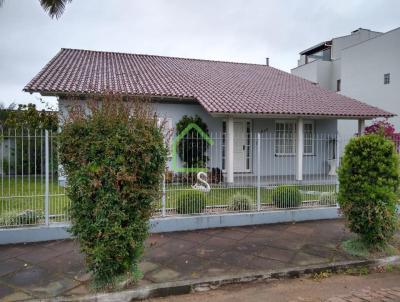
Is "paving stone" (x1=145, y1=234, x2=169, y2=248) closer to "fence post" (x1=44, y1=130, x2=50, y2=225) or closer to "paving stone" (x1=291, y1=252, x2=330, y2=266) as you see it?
"fence post" (x1=44, y1=130, x2=50, y2=225)

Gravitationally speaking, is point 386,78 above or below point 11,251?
above

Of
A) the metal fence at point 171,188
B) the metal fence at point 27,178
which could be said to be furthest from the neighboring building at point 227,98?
the metal fence at point 27,178

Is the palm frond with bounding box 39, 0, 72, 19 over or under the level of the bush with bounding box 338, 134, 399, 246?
over

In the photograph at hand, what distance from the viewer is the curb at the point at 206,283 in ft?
13.5

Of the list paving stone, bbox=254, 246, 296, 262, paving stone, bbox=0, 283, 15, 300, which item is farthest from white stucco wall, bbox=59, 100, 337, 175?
paving stone, bbox=0, 283, 15, 300

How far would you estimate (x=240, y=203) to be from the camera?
7.62m

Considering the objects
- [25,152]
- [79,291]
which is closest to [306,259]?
[79,291]

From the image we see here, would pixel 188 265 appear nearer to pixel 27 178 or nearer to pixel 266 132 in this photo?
pixel 27 178

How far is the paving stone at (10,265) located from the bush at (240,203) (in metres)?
4.30

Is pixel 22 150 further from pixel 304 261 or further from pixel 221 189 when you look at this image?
pixel 304 261

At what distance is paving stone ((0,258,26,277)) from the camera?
486cm

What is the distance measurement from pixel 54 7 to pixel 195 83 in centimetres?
665

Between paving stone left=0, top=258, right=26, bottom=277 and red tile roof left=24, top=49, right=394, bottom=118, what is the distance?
6328 mm

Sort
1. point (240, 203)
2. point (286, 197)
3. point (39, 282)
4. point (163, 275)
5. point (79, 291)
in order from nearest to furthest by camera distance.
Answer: point (79, 291), point (39, 282), point (163, 275), point (240, 203), point (286, 197)
